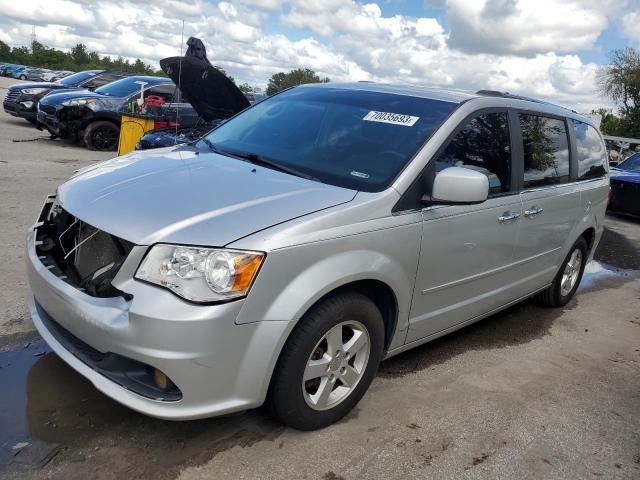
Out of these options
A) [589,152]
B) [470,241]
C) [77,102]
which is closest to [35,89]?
[77,102]

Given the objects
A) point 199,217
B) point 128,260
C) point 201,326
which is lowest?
point 201,326

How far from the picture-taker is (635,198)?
11.1 m

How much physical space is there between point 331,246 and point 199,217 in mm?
615

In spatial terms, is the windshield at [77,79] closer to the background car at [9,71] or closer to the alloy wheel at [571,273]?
the alloy wheel at [571,273]

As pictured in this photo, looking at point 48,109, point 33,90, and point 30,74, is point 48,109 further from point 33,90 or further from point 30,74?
point 30,74

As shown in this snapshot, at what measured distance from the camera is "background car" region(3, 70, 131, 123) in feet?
49.4

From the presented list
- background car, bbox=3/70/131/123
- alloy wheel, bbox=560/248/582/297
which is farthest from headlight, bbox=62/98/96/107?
alloy wheel, bbox=560/248/582/297

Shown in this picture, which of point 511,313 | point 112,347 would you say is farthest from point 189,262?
point 511,313

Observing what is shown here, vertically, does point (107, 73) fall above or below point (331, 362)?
above

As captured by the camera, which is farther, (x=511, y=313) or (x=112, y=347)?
(x=511, y=313)

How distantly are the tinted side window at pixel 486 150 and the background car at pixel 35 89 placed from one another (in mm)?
13662

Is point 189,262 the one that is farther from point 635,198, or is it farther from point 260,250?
point 635,198

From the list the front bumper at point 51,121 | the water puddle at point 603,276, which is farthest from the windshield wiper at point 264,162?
the front bumper at point 51,121

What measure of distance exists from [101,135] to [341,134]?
10.6 metres
